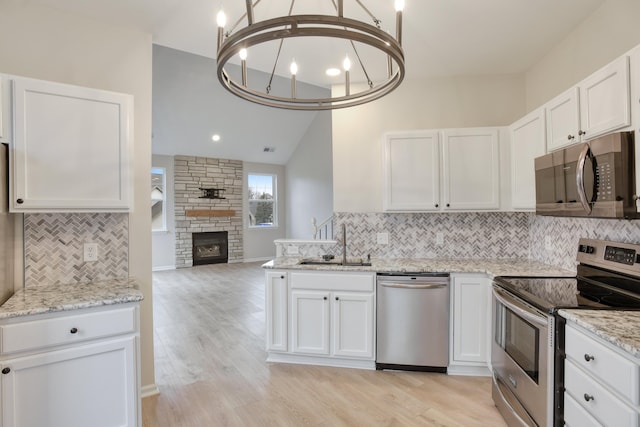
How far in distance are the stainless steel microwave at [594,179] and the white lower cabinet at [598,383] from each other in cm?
69

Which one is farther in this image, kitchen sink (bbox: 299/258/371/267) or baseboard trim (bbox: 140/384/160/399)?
kitchen sink (bbox: 299/258/371/267)

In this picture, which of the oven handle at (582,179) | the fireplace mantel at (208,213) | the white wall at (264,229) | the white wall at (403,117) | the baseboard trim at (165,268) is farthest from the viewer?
the white wall at (264,229)

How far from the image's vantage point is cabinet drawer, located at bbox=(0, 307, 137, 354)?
167cm

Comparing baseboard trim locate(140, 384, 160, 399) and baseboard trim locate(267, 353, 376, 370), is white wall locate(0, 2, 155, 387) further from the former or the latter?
baseboard trim locate(267, 353, 376, 370)

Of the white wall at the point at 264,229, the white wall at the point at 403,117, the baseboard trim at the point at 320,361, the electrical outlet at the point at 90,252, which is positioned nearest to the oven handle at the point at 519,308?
the baseboard trim at the point at 320,361

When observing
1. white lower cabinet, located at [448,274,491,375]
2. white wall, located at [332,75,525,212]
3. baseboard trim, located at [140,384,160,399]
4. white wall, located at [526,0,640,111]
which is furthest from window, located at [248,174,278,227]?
white wall, located at [526,0,640,111]

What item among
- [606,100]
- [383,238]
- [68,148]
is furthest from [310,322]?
[606,100]

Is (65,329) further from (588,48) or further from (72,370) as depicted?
(588,48)

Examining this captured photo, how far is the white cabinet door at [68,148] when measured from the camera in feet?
6.29

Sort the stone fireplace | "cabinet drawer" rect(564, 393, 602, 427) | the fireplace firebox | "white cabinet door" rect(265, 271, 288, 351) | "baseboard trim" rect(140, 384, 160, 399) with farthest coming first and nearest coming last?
1. the fireplace firebox
2. the stone fireplace
3. "white cabinet door" rect(265, 271, 288, 351)
4. "baseboard trim" rect(140, 384, 160, 399)
5. "cabinet drawer" rect(564, 393, 602, 427)

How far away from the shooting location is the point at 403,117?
3600mm

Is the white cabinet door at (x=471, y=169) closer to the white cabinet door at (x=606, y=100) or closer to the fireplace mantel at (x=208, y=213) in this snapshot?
the white cabinet door at (x=606, y=100)

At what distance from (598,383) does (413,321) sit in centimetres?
150

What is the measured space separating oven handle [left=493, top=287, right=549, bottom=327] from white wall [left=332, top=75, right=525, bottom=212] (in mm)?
1542
